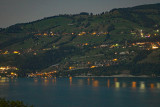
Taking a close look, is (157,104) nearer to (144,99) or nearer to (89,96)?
(144,99)

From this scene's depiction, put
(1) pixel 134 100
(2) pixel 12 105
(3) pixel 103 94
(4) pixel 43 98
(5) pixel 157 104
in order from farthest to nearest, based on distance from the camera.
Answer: (3) pixel 103 94, (4) pixel 43 98, (1) pixel 134 100, (5) pixel 157 104, (2) pixel 12 105

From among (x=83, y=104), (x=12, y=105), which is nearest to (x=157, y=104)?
(x=83, y=104)

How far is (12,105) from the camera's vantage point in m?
64.4

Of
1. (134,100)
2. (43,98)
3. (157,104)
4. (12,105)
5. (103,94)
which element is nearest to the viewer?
(12,105)

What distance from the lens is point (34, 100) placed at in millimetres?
128875

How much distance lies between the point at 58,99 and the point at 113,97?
70.3 ft

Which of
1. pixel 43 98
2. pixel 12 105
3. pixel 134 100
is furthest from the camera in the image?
pixel 43 98

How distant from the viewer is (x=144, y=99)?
417 feet

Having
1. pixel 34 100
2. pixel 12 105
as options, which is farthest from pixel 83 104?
pixel 12 105

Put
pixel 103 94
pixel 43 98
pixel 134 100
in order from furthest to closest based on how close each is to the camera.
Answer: pixel 103 94, pixel 43 98, pixel 134 100

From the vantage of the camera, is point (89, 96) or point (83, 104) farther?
point (89, 96)

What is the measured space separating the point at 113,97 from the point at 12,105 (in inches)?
2985

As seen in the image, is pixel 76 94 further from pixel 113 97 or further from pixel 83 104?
pixel 83 104

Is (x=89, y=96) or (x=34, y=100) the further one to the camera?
(x=89, y=96)
